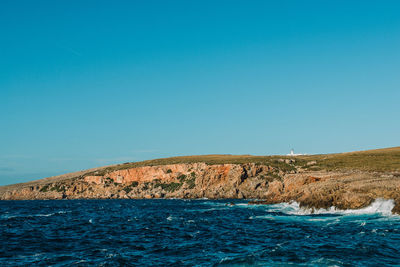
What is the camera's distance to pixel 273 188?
283 feet

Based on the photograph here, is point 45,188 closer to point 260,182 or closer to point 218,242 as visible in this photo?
point 260,182

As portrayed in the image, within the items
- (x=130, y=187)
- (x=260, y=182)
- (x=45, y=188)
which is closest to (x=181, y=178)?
(x=130, y=187)

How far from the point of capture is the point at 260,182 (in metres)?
100

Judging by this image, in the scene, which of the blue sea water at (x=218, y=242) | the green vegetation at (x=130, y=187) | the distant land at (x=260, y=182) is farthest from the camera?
the green vegetation at (x=130, y=187)

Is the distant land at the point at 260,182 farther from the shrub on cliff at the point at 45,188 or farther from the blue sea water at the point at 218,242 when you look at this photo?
the blue sea water at the point at 218,242

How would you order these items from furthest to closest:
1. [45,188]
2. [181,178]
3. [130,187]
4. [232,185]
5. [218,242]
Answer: [45,188] < [130,187] < [181,178] < [232,185] < [218,242]

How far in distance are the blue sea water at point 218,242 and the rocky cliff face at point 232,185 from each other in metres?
5.45

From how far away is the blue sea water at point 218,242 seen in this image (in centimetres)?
2436

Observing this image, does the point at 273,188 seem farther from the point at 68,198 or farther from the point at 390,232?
the point at 68,198

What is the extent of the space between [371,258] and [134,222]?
33.2m

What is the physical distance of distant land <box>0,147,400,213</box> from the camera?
53.3 meters

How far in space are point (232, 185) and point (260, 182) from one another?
9.30 m

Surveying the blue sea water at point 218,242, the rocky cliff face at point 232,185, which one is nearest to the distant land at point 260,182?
the rocky cliff face at point 232,185

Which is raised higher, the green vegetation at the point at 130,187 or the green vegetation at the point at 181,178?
the green vegetation at the point at 181,178
